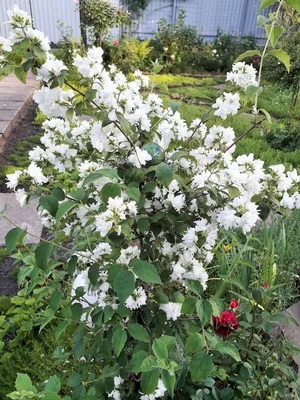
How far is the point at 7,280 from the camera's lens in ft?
7.68

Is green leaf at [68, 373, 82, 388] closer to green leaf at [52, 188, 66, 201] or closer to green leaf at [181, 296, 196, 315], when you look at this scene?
green leaf at [181, 296, 196, 315]

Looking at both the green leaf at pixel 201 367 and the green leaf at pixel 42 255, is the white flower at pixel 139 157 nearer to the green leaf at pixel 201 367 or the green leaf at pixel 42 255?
the green leaf at pixel 42 255

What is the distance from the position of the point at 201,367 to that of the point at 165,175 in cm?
43

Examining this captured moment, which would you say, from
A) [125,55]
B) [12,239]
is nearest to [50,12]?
[125,55]

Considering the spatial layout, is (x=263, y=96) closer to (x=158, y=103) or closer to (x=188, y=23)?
(x=188, y=23)

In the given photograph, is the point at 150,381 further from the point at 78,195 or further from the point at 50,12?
the point at 50,12

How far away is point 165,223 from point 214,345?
1.08 ft

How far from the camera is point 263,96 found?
6.82 meters

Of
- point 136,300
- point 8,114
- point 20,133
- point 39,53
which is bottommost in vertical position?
point 20,133

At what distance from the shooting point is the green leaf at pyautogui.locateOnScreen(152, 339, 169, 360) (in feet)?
2.74

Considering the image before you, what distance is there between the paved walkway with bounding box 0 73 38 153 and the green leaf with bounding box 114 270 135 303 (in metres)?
3.46

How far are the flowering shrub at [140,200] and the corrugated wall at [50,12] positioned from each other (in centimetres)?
844

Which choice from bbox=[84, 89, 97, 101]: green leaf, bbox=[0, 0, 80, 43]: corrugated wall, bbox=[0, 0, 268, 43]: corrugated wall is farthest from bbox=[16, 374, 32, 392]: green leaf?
bbox=[0, 0, 268, 43]: corrugated wall

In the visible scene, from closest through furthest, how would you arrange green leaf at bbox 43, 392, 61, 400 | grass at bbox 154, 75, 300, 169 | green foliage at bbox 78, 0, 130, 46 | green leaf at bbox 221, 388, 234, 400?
green leaf at bbox 43, 392, 61, 400 < green leaf at bbox 221, 388, 234, 400 < grass at bbox 154, 75, 300, 169 < green foliage at bbox 78, 0, 130, 46
